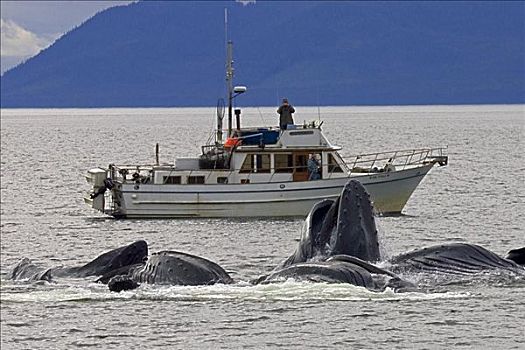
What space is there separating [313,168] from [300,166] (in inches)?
24.3

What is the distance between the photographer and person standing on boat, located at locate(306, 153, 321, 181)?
156 feet

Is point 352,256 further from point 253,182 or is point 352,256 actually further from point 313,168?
point 253,182

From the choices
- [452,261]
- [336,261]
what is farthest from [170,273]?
[452,261]

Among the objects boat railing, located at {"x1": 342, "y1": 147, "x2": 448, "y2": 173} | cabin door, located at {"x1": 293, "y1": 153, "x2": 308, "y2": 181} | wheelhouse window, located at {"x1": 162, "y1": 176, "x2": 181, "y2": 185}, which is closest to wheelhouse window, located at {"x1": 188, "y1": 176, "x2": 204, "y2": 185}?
wheelhouse window, located at {"x1": 162, "y1": 176, "x2": 181, "y2": 185}

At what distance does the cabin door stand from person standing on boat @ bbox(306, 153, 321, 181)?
0.78 ft

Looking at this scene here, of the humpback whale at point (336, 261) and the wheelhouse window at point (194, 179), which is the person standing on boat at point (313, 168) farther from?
the humpback whale at point (336, 261)

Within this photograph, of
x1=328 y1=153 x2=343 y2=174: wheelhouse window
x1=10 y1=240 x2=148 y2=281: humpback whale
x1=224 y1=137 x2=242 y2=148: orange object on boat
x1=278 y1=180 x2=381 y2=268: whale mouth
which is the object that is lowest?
x1=10 y1=240 x2=148 y2=281: humpback whale

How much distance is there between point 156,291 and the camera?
26766mm

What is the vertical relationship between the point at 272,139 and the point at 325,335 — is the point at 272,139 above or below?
above

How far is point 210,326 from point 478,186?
44.5m

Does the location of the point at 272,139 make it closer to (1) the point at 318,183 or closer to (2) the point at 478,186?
(1) the point at 318,183

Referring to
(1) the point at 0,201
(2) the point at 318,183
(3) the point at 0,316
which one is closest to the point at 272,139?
(2) the point at 318,183

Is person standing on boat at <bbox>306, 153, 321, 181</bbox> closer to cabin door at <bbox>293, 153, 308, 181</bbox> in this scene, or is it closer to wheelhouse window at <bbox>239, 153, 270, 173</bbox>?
cabin door at <bbox>293, 153, 308, 181</bbox>

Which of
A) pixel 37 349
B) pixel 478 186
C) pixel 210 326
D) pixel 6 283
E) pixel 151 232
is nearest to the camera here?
pixel 37 349
